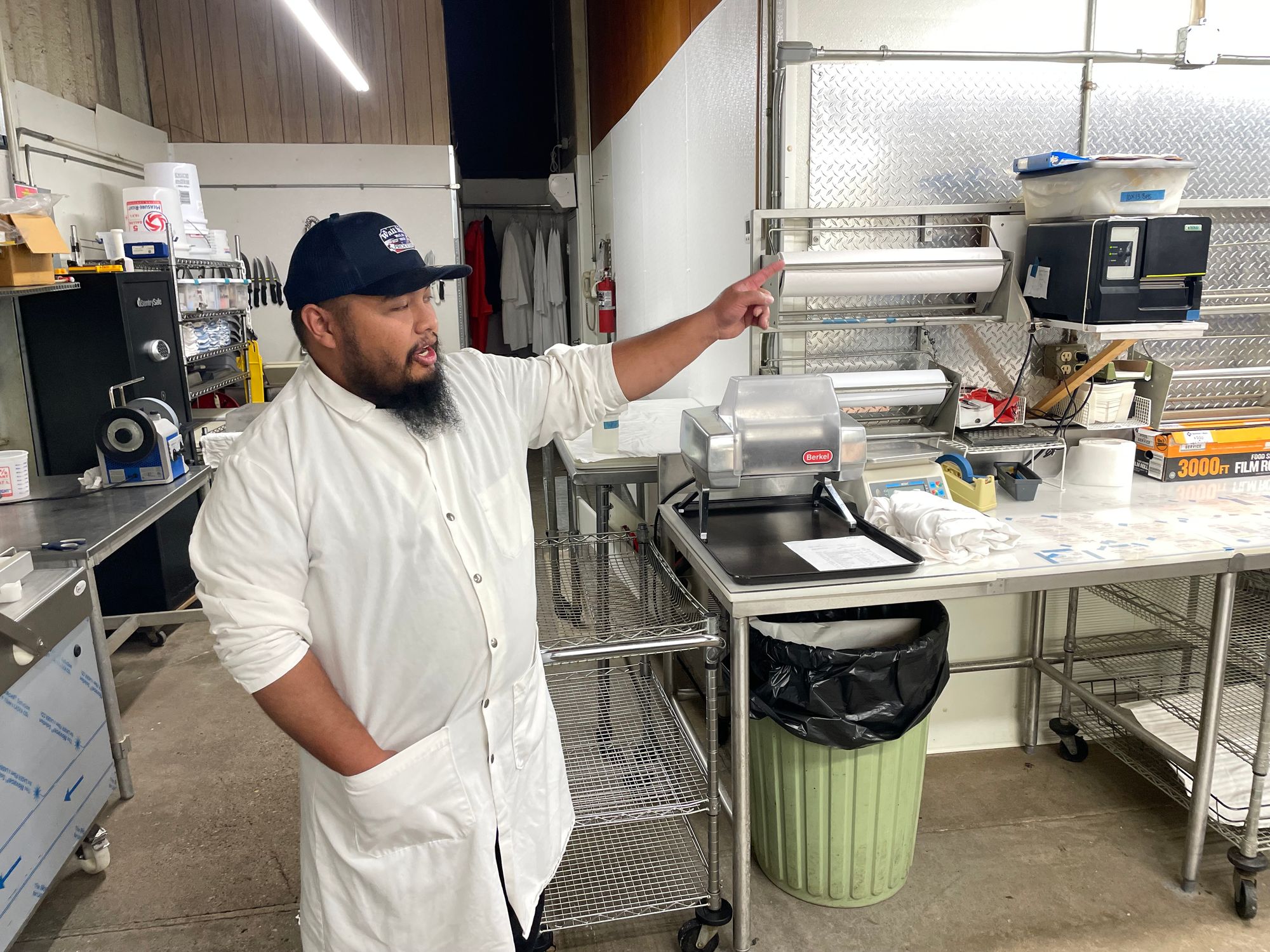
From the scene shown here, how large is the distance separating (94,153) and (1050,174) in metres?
4.95

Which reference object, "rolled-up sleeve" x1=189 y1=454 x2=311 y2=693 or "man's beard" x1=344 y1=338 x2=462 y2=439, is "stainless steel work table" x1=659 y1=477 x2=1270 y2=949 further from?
"rolled-up sleeve" x1=189 y1=454 x2=311 y2=693

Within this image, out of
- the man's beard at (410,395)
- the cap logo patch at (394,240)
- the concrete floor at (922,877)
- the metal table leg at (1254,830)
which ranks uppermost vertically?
the cap logo patch at (394,240)

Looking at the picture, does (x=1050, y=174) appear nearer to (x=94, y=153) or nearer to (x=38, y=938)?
(x=38, y=938)

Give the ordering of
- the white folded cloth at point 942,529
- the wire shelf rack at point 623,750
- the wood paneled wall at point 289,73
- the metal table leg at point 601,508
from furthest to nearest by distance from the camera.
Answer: the wood paneled wall at point 289,73, the metal table leg at point 601,508, the wire shelf rack at point 623,750, the white folded cloth at point 942,529

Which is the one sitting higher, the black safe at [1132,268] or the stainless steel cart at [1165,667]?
the black safe at [1132,268]

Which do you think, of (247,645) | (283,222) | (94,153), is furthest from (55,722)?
(283,222)

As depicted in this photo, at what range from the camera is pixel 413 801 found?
4.68 ft

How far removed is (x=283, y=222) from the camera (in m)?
6.35

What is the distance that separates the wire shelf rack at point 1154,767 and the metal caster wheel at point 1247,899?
0.09 m

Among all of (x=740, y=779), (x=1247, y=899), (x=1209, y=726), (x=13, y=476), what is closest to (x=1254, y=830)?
(x=1247, y=899)

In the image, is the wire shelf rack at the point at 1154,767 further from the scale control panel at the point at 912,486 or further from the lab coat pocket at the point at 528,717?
the lab coat pocket at the point at 528,717

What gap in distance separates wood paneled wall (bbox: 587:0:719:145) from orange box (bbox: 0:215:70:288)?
2404 millimetres

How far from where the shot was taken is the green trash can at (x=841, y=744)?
1.96 metres

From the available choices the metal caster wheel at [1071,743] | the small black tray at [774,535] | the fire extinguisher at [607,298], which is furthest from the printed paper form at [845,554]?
the fire extinguisher at [607,298]
